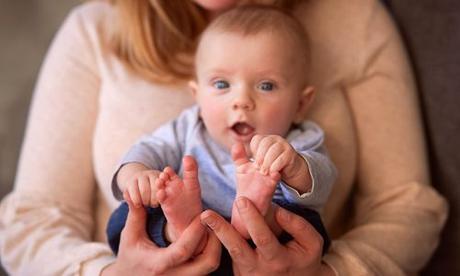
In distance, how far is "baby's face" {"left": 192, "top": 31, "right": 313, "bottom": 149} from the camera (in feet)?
3.37

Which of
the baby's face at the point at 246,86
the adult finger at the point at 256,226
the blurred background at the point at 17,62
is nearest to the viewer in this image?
the adult finger at the point at 256,226

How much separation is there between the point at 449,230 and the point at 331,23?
0.43m

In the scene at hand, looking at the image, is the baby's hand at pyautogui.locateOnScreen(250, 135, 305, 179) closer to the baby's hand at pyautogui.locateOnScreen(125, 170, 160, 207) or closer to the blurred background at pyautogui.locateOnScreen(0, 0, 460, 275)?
the baby's hand at pyautogui.locateOnScreen(125, 170, 160, 207)

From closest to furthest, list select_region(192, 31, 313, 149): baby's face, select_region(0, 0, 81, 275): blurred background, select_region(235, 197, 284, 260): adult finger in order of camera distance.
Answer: select_region(235, 197, 284, 260): adult finger, select_region(192, 31, 313, 149): baby's face, select_region(0, 0, 81, 275): blurred background

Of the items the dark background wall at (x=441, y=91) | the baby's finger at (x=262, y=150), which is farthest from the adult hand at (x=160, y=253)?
the dark background wall at (x=441, y=91)

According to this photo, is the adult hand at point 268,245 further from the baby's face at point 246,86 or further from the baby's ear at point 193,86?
the baby's ear at point 193,86

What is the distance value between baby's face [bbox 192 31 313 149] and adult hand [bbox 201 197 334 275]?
175 millimetres

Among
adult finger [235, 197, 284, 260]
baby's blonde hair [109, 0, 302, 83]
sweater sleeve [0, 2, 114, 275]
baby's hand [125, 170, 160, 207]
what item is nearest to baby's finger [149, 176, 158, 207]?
baby's hand [125, 170, 160, 207]

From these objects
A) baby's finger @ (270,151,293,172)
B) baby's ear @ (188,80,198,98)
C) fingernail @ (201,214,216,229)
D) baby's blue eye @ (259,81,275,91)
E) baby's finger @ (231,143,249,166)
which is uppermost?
baby's finger @ (231,143,249,166)

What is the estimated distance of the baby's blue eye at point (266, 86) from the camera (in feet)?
3.43

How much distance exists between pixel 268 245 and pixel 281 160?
112mm

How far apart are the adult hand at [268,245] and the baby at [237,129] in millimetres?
26

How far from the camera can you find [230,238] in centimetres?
87

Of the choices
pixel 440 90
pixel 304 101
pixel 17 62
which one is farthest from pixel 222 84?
pixel 17 62
